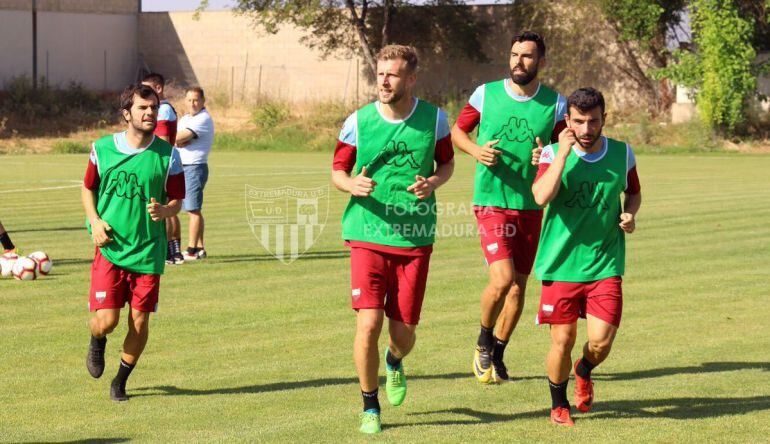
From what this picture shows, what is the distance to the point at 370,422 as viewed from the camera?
22.9 feet

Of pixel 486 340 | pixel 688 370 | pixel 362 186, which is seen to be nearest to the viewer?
pixel 362 186

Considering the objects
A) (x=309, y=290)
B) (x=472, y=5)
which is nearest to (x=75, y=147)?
(x=472, y=5)

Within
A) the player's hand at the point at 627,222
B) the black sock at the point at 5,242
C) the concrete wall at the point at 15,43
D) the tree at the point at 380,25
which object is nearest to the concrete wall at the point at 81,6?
the concrete wall at the point at 15,43

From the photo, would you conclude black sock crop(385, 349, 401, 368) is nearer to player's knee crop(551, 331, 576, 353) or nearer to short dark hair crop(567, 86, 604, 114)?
player's knee crop(551, 331, 576, 353)

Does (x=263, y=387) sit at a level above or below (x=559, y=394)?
below

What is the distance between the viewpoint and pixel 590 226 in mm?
7195

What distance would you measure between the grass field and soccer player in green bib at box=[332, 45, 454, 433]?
1.97ft

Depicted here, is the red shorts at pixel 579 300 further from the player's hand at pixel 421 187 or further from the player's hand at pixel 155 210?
the player's hand at pixel 155 210

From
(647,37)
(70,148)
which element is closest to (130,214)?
(70,148)

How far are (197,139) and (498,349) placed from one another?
7.30m

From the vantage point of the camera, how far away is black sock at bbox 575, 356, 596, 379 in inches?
294

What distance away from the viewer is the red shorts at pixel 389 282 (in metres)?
7.08

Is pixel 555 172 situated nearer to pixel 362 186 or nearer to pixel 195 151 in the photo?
pixel 362 186

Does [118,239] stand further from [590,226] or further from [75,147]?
[75,147]
